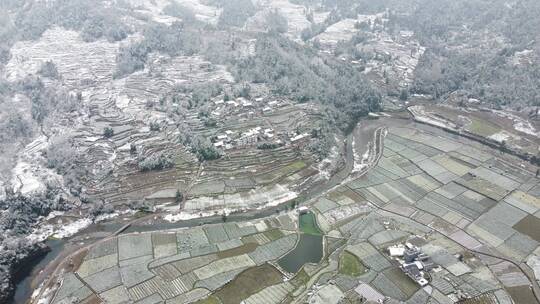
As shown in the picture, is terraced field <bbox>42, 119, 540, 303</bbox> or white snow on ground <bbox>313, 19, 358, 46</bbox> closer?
terraced field <bbox>42, 119, 540, 303</bbox>

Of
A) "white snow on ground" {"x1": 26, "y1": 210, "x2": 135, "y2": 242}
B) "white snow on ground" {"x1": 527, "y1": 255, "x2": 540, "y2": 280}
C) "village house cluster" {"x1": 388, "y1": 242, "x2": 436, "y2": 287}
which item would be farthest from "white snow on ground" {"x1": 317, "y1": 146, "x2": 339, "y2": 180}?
"white snow on ground" {"x1": 26, "y1": 210, "x2": 135, "y2": 242}

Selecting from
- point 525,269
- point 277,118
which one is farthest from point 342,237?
point 277,118

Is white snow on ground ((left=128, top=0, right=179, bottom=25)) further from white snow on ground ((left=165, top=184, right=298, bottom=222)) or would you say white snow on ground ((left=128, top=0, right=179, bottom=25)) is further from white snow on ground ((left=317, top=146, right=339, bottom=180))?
white snow on ground ((left=165, top=184, right=298, bottom=222))

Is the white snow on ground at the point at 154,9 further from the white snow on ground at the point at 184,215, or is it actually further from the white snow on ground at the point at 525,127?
the white snow on ground at the point at 525,127

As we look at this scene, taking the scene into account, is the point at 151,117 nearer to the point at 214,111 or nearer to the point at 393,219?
the point at 214,111

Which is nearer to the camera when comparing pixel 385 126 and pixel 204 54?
pixel 385 126

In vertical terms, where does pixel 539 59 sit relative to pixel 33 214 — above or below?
above

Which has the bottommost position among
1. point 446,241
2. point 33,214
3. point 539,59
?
point 33,214

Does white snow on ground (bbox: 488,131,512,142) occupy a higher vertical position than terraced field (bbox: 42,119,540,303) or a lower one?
higher
